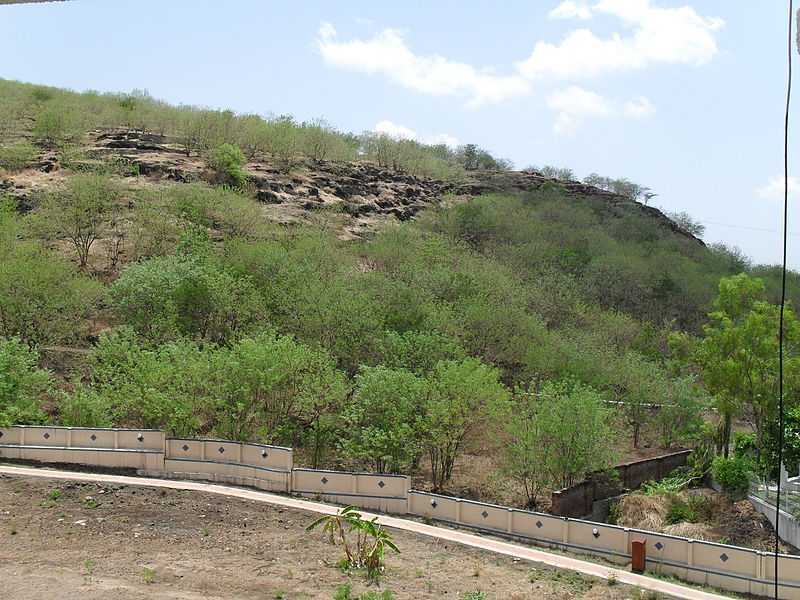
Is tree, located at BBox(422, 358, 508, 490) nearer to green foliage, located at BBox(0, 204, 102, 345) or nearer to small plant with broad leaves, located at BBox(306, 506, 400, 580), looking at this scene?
small plant with broad leaves, located at BBox(306, 506, 400, 580)

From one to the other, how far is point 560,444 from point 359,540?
9.65m

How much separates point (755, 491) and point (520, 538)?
32.0ft

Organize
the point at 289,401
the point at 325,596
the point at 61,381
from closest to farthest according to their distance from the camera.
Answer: the point at 325,596, the point at 289,401, the point at 61,381

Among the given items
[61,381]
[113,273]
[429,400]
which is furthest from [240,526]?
[113,273]

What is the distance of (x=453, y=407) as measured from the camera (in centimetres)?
2422

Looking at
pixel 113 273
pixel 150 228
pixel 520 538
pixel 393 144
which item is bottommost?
pixel 520 538

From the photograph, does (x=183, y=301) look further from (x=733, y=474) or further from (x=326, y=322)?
(x=733, y=474)

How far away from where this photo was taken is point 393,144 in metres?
86.6

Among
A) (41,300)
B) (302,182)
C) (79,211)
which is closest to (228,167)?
(302,182)

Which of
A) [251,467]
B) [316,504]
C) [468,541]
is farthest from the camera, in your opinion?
[251,467]

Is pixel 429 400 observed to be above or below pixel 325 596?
above

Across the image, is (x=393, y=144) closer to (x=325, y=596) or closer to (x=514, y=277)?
(x=514, y=277)

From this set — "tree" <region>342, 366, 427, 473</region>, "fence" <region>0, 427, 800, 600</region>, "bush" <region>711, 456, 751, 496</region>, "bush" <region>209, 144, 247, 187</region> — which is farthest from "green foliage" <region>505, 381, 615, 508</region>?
"bush" <region>209, 144, 247, 187</region>

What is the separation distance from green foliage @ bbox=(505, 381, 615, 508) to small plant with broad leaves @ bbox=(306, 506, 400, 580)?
738 cm
